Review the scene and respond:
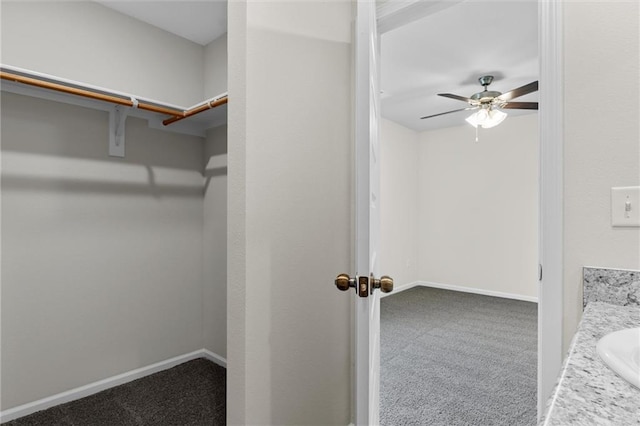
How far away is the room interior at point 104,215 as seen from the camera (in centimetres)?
177

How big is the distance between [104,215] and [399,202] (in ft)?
12.7

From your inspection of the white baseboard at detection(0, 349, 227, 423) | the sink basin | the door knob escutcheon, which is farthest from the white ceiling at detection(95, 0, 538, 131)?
the white baseboard at detection(0, 349, 227, 423)

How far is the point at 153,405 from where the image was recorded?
192 centimetres

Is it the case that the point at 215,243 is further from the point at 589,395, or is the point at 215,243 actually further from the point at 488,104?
the point at 488,104

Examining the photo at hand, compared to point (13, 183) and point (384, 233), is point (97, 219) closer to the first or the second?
point (13, 183)

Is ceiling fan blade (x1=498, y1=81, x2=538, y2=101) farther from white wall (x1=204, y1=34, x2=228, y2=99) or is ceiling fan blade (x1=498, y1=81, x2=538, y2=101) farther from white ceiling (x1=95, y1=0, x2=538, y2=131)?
white wall (x1=204, y1=34, x2=228, y2=99)

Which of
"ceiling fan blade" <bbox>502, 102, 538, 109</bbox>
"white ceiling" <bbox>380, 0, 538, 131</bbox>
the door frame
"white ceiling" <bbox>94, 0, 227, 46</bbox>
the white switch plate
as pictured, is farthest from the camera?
"ceiling fan blade" <bbox>502, 102, 538, 109</bbox>

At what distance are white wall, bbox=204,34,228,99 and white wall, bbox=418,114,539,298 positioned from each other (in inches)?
150

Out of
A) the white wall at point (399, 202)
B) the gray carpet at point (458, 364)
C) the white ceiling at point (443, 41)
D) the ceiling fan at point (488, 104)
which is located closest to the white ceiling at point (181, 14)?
the white ceiling at point (443, 41)

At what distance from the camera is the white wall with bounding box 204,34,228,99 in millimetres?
2391

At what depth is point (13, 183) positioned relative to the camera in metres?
1.75

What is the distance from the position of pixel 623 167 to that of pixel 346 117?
1065mm

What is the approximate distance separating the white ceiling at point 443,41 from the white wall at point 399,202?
3.31 feet

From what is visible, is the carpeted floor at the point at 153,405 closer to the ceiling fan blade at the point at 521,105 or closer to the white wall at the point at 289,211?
the white wall at the point at 289,211
